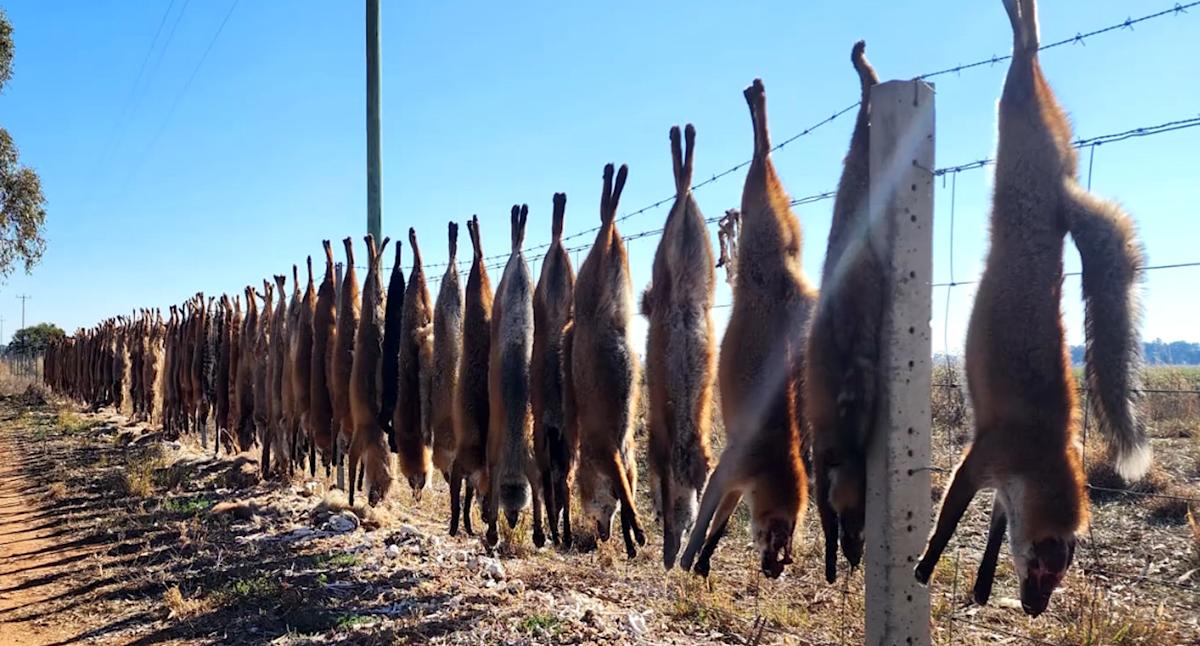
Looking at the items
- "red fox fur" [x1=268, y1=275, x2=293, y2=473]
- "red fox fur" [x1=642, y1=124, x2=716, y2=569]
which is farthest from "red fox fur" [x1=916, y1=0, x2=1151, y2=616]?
"red fox fur" [x1=268, y1=275, x2=293, y2=473]

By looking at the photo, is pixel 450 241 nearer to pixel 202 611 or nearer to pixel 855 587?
pixel 202 611

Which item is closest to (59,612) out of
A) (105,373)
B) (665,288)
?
(665,288)

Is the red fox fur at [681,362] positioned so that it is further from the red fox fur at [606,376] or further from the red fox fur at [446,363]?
the red fox fur at [446,363]

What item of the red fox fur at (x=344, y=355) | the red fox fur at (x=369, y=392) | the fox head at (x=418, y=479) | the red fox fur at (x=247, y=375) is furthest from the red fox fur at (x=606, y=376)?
the red fox fur at (x=247, y=375)

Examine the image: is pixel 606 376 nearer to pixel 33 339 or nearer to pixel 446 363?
pixel 446 363

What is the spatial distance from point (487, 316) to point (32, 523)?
8555mm

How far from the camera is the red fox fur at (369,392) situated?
7375 millimetres

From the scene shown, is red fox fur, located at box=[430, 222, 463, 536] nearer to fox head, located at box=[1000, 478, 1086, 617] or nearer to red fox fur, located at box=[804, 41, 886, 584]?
red fox fur, located at box=[804, 41, 886, 584]

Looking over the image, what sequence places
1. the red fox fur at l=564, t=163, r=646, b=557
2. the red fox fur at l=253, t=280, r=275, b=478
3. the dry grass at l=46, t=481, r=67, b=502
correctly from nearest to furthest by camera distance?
1. the red fox fur at l=564, t=163, r=646, b=557
2. the red fox fur at l=253, t=280, r=275, b=478
3. the dry grass at l=46, t=481, r=67, b=502

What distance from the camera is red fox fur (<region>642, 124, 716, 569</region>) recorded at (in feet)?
13.9

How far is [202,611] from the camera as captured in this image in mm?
6879

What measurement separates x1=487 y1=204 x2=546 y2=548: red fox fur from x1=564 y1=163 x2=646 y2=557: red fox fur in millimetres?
702

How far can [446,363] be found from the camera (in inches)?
256

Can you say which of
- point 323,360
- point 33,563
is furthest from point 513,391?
point 33,563
